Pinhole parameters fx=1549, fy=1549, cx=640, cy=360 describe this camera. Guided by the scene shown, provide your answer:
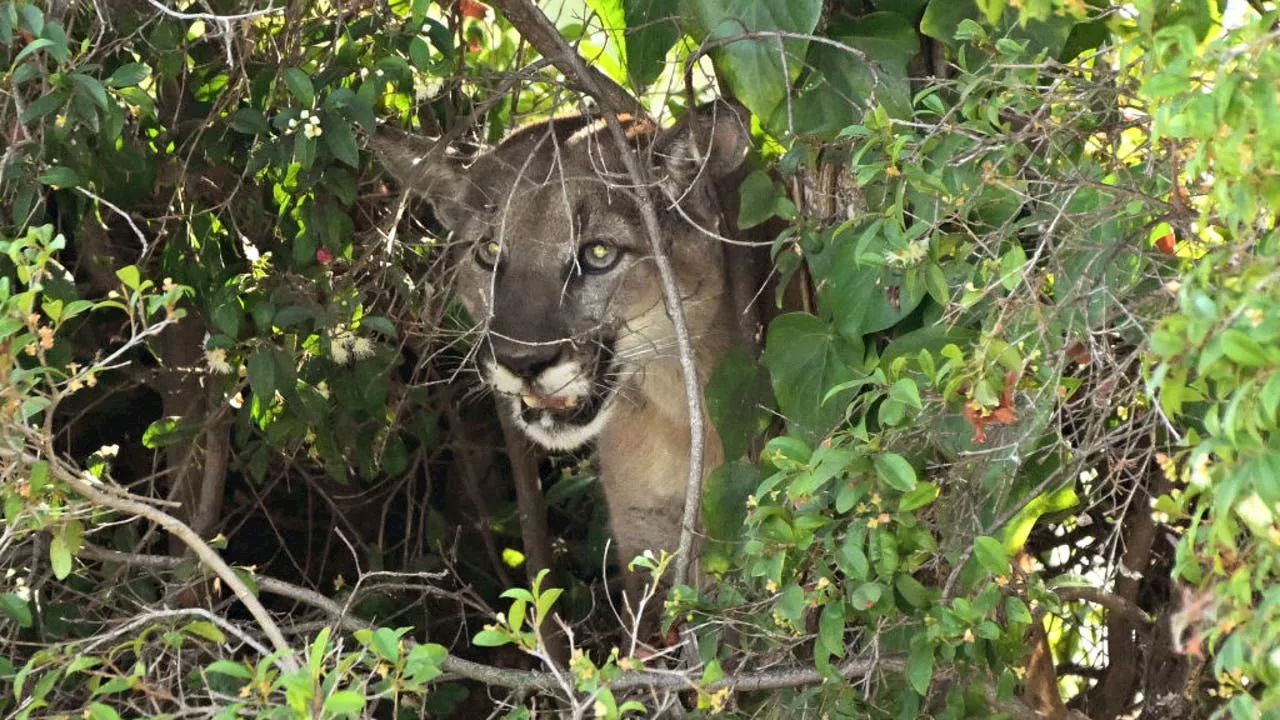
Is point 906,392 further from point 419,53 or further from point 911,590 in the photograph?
point 419,53

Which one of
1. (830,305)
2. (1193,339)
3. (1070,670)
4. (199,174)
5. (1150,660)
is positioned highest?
(1193,339)

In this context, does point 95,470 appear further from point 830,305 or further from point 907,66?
point 907,66

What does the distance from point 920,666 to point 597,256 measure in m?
1.89

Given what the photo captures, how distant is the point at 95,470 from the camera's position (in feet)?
9.32

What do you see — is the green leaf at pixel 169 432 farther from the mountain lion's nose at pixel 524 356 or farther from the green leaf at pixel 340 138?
the green leaf at pixel 340 138

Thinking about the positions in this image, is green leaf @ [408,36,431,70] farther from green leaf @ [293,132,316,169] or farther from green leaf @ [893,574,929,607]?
green leaf @ [893,574,929,607]

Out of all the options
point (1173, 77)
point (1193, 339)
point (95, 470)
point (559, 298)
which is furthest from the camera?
point (559, 298)

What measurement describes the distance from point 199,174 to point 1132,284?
7.23 ft

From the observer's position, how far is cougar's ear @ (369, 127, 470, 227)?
3.65 meters

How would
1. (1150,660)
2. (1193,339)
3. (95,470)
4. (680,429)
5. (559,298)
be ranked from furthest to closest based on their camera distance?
1. (680,429)
2. (559,298)
3. (1150,660)
4. (95,470)
5. (1193,339)

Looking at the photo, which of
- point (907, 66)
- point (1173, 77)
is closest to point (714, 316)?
point (907, 66)

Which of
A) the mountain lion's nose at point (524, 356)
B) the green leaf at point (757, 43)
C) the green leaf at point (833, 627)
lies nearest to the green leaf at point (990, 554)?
the green leaf at point (833, 627)

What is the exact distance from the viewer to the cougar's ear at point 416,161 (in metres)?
3.65

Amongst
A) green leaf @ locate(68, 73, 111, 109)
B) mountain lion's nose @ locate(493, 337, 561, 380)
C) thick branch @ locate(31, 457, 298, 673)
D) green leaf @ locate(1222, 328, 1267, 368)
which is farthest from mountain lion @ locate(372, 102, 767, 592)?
green leaf @ locate(1222, 328, 1267, 368)
